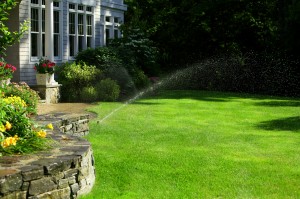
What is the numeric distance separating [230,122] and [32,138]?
23.9ft

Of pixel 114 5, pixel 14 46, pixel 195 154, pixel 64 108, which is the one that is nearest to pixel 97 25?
pixel 114 5

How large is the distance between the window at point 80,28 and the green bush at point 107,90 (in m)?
3.65

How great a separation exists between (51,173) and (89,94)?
11.9m

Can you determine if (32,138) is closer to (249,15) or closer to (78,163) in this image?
(78,163)

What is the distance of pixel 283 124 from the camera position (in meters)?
13.6

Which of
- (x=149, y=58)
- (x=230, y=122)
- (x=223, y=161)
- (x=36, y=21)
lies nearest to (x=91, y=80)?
(x=36, y=21)

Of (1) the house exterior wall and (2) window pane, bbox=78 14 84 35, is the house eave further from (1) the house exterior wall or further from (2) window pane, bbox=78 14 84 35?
(2) window pane, bbox=78 14 84 35

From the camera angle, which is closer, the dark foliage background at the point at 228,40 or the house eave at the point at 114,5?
the house eave at the point at 114,5

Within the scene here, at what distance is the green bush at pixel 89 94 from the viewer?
59.1ft

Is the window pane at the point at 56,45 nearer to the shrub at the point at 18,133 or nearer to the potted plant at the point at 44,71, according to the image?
the potted plant at the point at 44,71

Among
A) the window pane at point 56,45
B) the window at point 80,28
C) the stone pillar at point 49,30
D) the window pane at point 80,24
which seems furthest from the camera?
the window pane at point 80,24

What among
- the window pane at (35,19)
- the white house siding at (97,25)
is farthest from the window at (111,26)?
the window pane at (35,19)

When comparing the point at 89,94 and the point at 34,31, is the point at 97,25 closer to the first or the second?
the point at 34,31

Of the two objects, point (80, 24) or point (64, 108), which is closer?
point (64, 108)
